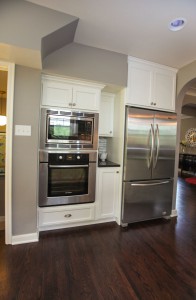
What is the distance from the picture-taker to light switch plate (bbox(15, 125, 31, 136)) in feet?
6.48

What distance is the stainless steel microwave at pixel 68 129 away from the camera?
7.13 feet

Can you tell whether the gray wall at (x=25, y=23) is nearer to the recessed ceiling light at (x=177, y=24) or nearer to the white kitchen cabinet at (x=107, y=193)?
the recessed ceiling light at (x=177, y=24)

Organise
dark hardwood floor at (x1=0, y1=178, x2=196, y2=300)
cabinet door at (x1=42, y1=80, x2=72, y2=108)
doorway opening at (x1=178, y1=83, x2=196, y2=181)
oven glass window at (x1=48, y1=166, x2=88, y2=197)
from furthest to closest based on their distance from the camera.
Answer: doorway opening at (x1=178, y1=83, x2=196, y2=181) < oven glass window at (x1=48, y1=166, x2=88, y2=197) < cabinet door at (x1=42, y1=80, x2=72, y2=108) < dark hardwood floor at (x1=0, y1=178, x2=196, y2=300)

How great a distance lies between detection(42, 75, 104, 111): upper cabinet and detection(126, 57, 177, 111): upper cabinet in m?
0.52

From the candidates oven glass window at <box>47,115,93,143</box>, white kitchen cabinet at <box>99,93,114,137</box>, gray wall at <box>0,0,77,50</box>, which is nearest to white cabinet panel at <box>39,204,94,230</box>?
oven glass window at <box>47,115,93,143</box>

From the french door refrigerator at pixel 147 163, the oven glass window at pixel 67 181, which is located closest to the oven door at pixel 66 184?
the oven glass window at pixel 67 181

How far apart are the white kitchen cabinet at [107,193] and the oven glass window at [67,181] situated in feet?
0.76

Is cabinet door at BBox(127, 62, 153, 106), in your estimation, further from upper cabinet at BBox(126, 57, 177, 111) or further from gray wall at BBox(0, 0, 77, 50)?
gray wall at BBox(0, 0, 77, 50)

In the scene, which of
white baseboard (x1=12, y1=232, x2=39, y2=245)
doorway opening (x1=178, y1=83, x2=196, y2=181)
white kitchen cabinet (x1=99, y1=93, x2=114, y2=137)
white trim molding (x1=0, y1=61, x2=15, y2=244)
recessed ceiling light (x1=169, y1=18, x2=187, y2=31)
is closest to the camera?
recessed ceiling light (x1=169, y1=18, x2=187, y2=31)

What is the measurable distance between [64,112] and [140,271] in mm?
2068

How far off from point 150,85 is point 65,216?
2.39m

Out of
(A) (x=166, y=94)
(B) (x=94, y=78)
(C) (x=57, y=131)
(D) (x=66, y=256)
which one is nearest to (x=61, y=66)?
(B) (x=94, y=78)

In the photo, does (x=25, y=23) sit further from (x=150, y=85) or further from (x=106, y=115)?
(x=150, y=85)

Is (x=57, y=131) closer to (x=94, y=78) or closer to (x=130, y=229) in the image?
(x=94, y=78)
